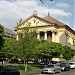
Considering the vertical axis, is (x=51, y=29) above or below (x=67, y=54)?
above

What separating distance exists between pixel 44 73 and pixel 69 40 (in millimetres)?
74055

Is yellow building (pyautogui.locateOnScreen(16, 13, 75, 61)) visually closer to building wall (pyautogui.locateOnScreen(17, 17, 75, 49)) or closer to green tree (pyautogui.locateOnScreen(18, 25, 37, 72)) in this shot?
building wall (pyautogui.locateOnScreen(17, 17, 75, 49))

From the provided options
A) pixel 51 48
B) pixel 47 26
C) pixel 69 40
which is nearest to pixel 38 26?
pixel 47 26

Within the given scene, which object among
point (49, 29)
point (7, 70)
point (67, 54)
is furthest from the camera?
point (49, 29)

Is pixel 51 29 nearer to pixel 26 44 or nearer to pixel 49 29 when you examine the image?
pixel 49 29

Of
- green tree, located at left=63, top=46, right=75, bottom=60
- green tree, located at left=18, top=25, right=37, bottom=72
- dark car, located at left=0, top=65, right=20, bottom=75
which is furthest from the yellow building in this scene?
dark car, located at left=0, top=65, right=20, bottom=75

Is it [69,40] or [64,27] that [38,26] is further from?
[69,40]

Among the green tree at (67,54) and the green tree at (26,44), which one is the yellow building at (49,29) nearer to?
the green tree at (67,54)

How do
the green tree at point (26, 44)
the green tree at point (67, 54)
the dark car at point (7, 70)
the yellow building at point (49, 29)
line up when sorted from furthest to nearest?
the yellow building at point (49, 29) → the green tree at point (67, 54) → the green tree at point (26, 44) → the dark car at point (7, 70)

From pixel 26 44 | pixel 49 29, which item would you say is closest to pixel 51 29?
pixel 49 29

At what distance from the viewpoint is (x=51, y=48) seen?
6281 cm

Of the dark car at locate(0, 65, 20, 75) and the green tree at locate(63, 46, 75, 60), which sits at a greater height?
the green tree at locate(63, 46, 75, 60)

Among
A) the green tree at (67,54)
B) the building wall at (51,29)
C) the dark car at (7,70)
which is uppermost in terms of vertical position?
the building wall at (51,29)

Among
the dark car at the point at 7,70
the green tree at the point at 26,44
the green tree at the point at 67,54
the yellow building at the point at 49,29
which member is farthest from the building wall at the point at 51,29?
the dark car at the point at 7,70
